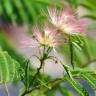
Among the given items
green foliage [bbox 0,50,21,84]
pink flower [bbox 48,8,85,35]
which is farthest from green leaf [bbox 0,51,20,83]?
pink flower [bbox 48,8,85,35]

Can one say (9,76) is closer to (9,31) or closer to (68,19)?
(68,19)

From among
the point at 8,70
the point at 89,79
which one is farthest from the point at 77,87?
the point at 8,70

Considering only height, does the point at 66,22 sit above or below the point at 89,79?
above

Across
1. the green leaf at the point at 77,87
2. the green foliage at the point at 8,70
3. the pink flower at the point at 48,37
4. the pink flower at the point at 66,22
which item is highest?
the pink flower at the point at 66,22

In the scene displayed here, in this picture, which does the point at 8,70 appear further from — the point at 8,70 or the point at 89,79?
the point at 89,79

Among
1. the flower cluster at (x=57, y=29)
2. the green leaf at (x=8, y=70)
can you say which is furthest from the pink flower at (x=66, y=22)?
the green leaf at (x=8, y=70)

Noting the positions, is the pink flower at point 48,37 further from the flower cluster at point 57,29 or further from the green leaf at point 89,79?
the green leaf at point 89,79

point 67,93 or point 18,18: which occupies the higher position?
point 18,18

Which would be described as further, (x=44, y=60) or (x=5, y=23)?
(x=5, y=23)

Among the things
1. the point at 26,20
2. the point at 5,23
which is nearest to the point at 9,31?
the point at 5,23
